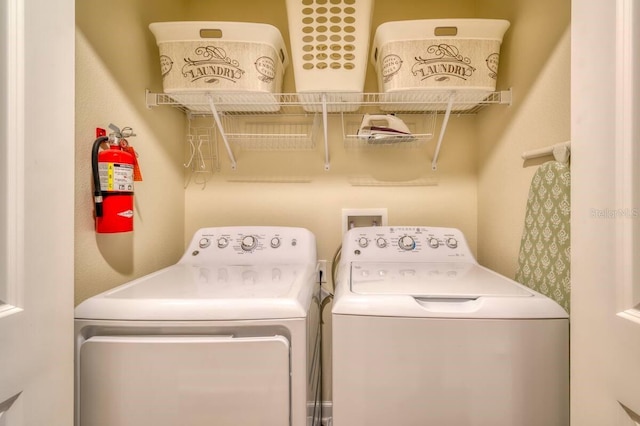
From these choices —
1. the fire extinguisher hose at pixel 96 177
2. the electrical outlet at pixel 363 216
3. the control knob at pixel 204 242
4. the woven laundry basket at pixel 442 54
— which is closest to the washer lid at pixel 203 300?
the fire extinguisher hose at pixel 96 177

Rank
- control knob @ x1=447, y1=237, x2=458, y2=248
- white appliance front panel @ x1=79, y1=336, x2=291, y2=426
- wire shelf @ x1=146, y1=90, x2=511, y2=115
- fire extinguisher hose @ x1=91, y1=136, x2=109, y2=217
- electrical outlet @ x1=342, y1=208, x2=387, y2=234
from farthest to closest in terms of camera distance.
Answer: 1. electrical outlet @ x1=342, y1=208, x2=387, y2=234
2. control knob @ x1=447, y1=237, x2=458, y2=248
3. wire shelf @ x1=146, y1=90, x2=511, y2=115
4. fire extinguisher hose @ x1=91, y1=136, x2=109, y2=217
5. white appliance front panel @ x1=79, y1=336, x2=291, y2=426

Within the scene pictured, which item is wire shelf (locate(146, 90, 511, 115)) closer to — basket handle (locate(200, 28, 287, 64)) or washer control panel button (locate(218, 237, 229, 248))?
basket handle (locate(200, 28, 287, 64))

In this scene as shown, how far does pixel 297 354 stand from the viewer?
2.65 ft

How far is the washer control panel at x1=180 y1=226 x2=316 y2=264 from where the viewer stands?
145 centimetres

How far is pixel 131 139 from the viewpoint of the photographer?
51.3 inches

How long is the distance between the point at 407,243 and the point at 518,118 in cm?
70

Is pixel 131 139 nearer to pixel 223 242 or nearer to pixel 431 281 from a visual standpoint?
pixel 223 242

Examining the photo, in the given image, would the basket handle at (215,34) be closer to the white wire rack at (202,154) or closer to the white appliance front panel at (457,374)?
the white wire rack at (202,154)

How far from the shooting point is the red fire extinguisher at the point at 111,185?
1.03m

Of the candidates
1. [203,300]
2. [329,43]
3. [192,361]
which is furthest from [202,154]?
[192,361]

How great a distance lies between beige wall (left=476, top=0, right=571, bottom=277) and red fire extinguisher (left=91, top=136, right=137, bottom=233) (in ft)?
4.90

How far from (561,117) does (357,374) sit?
106 cm

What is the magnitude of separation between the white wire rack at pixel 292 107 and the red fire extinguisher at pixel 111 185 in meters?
0.43

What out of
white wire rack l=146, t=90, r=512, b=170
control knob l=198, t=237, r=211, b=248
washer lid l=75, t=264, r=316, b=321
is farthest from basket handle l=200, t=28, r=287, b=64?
washer lid l=75, t=264, r=316, b=321
